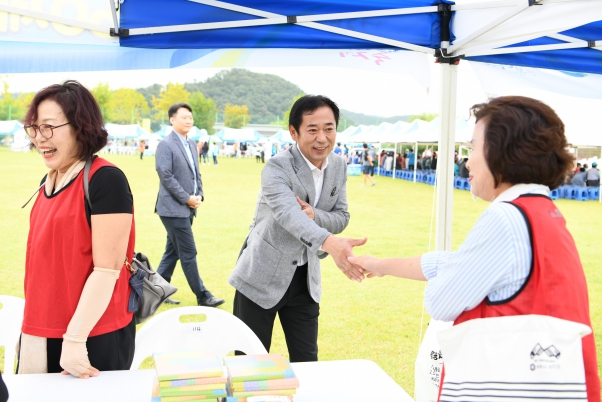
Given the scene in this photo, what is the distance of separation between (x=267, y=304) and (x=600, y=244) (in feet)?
29.0

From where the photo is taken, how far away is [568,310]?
1.22 m

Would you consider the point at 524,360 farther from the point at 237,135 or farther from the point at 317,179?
the point at 237,135

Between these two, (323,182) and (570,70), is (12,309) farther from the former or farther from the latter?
(570,70)

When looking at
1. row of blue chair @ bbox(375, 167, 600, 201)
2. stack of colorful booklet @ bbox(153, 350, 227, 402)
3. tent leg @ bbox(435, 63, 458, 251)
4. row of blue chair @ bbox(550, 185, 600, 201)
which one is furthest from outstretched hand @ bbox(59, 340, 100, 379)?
row of blue chair @ bbox(550, 185, 600, 201)

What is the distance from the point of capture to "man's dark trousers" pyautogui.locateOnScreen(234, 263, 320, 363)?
2.70 metres

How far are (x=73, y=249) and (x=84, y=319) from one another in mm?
229

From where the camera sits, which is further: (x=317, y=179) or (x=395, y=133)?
(x=395, y=133)

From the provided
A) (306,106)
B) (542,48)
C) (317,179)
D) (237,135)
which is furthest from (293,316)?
(237,135)

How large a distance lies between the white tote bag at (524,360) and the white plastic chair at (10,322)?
6.44 ft

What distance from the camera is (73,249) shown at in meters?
1.78

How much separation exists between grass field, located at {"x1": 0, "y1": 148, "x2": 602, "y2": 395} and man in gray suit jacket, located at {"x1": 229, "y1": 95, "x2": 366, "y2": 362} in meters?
1.35

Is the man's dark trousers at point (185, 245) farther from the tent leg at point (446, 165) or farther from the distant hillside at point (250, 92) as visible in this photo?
the distant hillside at point (250, 92)

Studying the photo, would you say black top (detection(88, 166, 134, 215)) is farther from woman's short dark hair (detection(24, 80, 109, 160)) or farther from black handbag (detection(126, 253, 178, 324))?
black handbag (detection(126, 253, 178, 324))

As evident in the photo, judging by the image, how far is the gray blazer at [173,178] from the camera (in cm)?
490
